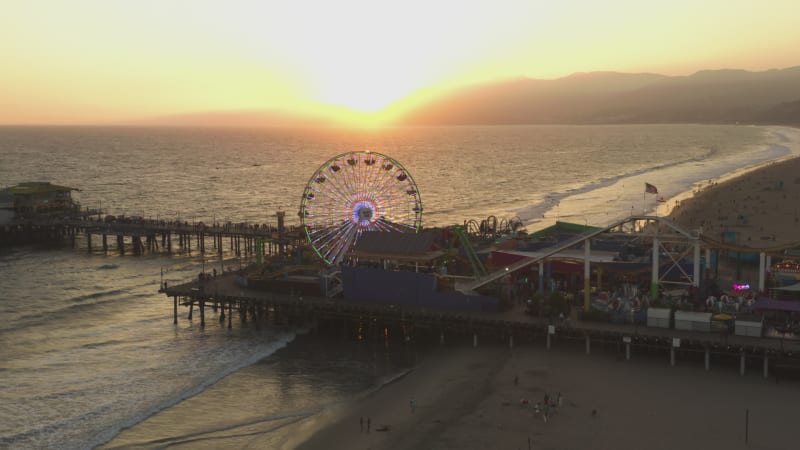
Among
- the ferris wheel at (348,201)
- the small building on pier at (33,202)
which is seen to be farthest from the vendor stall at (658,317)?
the small building on pier at (33,202)

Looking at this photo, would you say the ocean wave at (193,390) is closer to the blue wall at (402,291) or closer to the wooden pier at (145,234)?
the blue wall at (402,291)

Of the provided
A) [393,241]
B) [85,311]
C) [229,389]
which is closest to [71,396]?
[229,389]

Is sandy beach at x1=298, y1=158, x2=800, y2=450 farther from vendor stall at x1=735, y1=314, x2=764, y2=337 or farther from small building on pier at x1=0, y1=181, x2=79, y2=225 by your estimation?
small building on pier at x1=0, y1=181, x2=79, y2=225

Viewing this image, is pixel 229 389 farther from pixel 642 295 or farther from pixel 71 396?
pixel 642 295

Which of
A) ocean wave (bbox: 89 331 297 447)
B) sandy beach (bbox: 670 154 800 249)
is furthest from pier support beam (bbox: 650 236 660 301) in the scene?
ocean wave (bbox: 89 331 297 447)

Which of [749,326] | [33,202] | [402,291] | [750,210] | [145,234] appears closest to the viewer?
[749,326]

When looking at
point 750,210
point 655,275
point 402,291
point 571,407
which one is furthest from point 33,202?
point 750,210

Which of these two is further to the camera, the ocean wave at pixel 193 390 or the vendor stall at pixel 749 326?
the vendor stall at pixel 749 326

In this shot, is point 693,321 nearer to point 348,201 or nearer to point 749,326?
point 749,326
